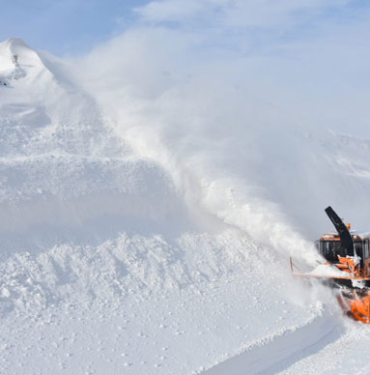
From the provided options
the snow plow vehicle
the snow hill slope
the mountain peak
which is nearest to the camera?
the snow hill slope

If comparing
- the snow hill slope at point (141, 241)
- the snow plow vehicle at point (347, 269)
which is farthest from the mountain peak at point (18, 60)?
the snow plow vehicle at point (347, 269)

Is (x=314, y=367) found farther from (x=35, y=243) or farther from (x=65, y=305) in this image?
(x=35, y=243)

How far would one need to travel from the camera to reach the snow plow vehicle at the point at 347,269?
1216cm

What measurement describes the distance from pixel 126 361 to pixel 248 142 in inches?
489

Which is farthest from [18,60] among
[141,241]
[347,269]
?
[347,269]

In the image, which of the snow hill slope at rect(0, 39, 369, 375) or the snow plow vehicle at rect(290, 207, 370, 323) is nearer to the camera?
the snow hill slope at rect(0, 39, 369, 375)

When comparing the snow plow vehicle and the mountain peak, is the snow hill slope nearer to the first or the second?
the mountain peak

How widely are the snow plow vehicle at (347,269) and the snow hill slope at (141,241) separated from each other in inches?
18.5

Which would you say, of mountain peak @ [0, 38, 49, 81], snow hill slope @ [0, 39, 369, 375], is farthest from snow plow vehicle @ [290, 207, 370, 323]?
mountain peak @ [0, 38, 49, 81]

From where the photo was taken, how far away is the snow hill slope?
383 inches

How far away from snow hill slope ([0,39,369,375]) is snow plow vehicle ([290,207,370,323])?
47 cm

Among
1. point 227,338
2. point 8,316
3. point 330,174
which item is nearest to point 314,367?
point 227,338

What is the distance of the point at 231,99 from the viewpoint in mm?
23625

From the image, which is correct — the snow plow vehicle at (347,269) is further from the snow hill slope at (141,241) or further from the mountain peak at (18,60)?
the mountain peak at (18,60)
